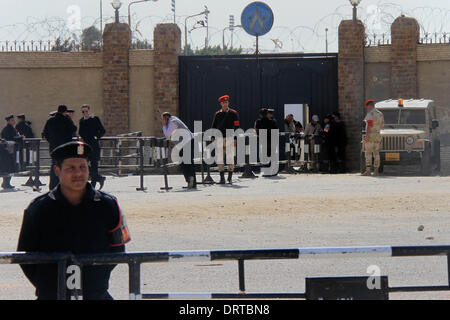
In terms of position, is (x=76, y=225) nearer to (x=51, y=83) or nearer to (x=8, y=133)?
(x=8, y=133)

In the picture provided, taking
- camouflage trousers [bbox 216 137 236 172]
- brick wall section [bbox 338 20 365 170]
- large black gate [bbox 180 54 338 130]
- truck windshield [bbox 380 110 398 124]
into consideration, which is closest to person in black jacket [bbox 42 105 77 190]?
camouflage trousers [bbox 216 137 236 172]

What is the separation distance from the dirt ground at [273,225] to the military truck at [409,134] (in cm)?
270

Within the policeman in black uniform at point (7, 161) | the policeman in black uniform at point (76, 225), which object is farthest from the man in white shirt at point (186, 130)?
the policeman in black uniform at point (76, 225)

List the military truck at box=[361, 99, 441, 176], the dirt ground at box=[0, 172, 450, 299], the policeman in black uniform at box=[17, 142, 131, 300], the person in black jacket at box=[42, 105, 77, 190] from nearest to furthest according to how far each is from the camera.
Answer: the policeman in black uniform at box=[17, 142, 131, 300] < the dirt ground at box=[0, 172, 450, 299] < the person in black jacket at box=[42, 105, 77, 190] < the military truck at box=[361, 99, 441, 176]

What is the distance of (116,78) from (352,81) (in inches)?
271

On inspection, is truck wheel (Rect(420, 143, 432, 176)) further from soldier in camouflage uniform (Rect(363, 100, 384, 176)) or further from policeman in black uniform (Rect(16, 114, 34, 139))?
policeman in black uniform (Rect(16, 114, 34, 139))

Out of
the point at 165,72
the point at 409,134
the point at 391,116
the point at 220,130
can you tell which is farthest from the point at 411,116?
the point at 165,72

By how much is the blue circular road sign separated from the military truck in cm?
481

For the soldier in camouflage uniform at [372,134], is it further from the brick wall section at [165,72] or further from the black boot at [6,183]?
the black boot at [6,183]

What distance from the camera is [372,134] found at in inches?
841

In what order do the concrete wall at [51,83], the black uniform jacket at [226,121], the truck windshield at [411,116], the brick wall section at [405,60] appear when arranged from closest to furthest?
the black uniform jacket at [226,121], the truck windshield at [411,116], the brick wall section at [405,60], the concrete wall at [51,83]

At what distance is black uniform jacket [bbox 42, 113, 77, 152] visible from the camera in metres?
15.9

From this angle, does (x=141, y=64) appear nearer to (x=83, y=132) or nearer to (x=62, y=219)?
(x=83, y=132)

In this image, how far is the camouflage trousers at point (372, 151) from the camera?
21422mm
